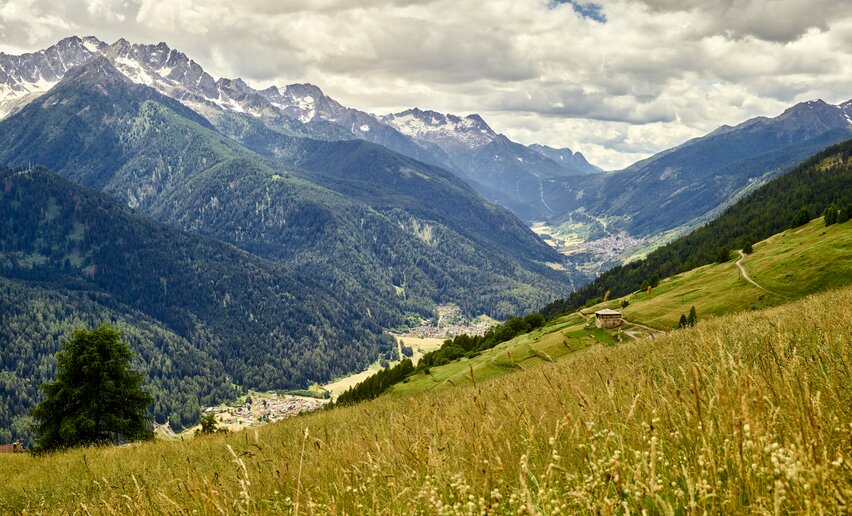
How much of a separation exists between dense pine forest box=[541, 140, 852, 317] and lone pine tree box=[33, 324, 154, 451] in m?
118

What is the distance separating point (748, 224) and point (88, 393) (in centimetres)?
18003

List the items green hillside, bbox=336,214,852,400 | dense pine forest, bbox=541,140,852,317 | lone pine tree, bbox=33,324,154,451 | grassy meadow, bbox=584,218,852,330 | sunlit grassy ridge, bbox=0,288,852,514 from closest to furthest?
sunlit grassy ridge, bbox=0,288,852,514 → lone pine tree, bbox=33,324,154,451 → green hillside, bbox=336,214,852,400 → grassy meadow, bbox=584,218,852,330 → dense pine forest, bbox=541,140,852,317

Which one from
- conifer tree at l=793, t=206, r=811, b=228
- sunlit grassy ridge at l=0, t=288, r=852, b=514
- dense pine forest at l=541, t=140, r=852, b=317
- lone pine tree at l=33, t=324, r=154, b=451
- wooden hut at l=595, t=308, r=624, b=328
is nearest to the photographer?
sunlit grassy ridge at l=0, t=288, r=852, b=514

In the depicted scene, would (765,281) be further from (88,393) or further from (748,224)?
(748,224)

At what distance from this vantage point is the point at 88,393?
40.3m

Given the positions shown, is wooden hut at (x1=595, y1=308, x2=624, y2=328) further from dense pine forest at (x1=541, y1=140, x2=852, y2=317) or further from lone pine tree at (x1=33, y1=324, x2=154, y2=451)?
dense pine forest at (x1=541, y1=140, x2=852, y2=317)

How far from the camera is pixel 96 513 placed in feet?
26.3

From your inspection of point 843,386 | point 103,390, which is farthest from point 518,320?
point 843,386

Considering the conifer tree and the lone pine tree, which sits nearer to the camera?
the lone pine tree

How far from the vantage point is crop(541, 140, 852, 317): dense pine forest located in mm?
148000

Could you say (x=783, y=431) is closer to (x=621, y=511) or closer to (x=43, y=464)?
(x=621, y=511)

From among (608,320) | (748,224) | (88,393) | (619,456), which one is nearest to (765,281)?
(608,320)

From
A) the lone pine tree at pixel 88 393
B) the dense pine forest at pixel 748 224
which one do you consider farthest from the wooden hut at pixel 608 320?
the dense pine forest at pixel 748 224

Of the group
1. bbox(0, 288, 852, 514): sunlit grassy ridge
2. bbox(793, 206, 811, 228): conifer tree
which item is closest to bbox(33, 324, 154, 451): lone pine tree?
bbox(0, 288, 852, 514): sunlit grassy ridge
